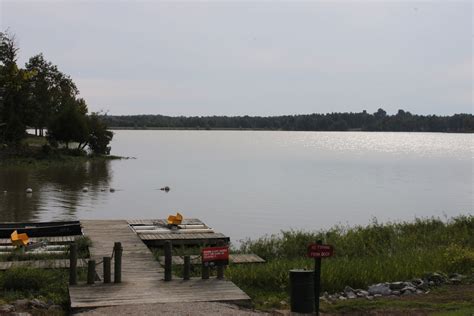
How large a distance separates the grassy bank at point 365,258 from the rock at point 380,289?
1.74ft

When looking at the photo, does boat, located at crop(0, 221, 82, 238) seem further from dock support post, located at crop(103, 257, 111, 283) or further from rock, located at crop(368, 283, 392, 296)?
rock, located at crop(368, 283, 392, 296)

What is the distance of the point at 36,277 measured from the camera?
12.9m

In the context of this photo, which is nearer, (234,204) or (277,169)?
(234,204)

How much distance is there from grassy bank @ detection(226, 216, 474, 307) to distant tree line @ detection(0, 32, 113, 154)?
136 ft

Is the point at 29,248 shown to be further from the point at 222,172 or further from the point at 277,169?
the point at 277,169

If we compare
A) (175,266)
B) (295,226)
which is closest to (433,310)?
(175,266)

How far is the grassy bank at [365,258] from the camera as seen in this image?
1336 centimetres

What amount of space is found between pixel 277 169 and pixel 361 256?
52.1 metres

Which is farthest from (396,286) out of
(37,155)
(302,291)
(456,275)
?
(37,155)

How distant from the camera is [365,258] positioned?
17.0m

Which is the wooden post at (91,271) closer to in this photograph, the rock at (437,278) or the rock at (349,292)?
the rock at (349,292)

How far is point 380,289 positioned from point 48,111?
6755 cm

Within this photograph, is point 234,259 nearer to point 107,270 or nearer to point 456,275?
point 107,270

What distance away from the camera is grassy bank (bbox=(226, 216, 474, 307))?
526 inches
